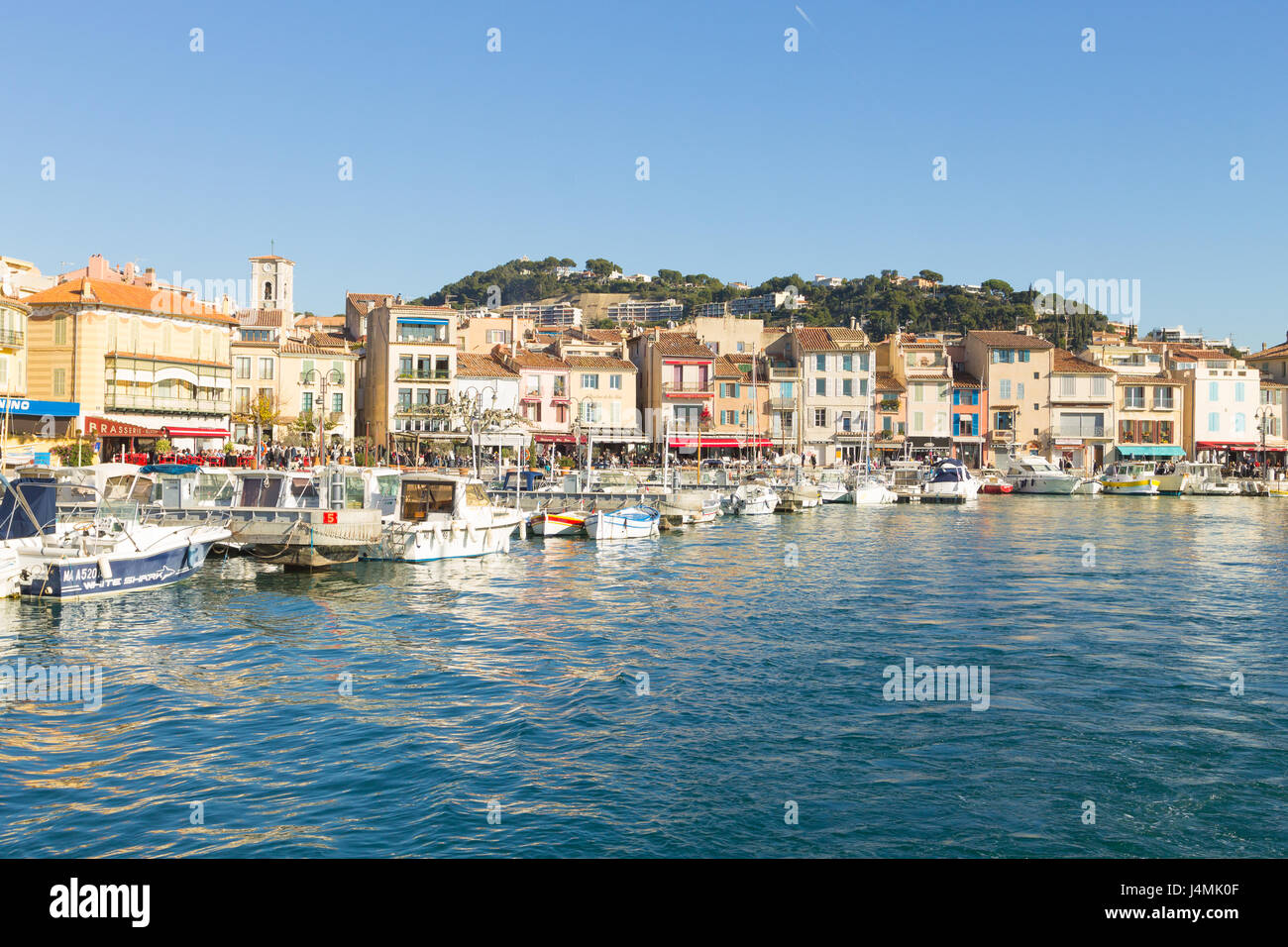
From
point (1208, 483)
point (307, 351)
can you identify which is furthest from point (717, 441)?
point (1208, 483)

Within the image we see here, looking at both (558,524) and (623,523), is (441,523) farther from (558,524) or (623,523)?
(623,523)

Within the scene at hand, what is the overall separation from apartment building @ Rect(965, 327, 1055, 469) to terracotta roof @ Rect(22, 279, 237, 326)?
59.0 meters

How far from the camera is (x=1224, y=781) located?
492 inches

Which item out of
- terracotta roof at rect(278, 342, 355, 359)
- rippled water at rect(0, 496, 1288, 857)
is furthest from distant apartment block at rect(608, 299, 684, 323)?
rippled water at rect(0, 496, 1288, 857)

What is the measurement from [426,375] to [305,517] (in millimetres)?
41479

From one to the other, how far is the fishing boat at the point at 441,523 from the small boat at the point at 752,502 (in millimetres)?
22528

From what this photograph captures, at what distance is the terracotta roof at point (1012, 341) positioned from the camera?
8869cm

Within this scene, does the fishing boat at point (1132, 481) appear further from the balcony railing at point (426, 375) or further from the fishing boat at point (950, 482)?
the balcony railing at point (426, 375)

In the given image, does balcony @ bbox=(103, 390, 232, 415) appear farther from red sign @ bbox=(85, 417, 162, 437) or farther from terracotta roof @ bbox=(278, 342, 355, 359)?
terracotta roof @ bbox=(278, 342, 355, 359)

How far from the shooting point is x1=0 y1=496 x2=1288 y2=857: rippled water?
10953 mm

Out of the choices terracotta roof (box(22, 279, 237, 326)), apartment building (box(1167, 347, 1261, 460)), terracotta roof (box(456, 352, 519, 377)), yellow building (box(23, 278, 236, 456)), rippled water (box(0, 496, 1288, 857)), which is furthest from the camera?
apartment building (box(1167, 347, 1261, 460))

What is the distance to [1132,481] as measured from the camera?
77812mm
